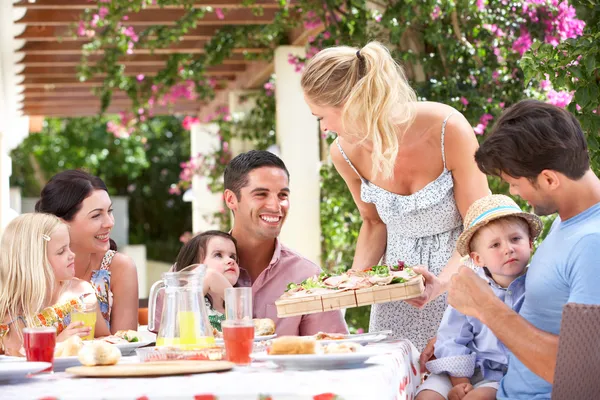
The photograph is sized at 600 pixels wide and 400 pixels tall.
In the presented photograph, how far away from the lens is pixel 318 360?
79.0 inches

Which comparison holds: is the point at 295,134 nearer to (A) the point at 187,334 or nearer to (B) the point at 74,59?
(B) the point at 74,59

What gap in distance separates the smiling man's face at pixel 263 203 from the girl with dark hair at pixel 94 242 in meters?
0.50

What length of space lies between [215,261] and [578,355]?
149cm

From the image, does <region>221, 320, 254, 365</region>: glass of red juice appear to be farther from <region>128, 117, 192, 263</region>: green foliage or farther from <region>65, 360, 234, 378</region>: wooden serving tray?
<region>128, 117, 192, 263</region>: green foliage

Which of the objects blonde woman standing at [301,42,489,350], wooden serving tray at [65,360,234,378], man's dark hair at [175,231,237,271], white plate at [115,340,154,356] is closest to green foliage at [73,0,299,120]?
blonde woman standing at [301,42,489,350]

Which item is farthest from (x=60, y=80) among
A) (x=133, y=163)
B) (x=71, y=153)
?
(x=71, y=153)

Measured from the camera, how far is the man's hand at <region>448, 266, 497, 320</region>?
90.4 inches

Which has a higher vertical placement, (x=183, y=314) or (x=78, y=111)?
(x=78, y=111)

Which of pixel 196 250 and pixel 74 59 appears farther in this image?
pixel 74 59

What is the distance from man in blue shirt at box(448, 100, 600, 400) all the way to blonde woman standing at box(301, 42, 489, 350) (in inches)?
28.4

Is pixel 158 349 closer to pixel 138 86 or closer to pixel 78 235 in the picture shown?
pixel 78 235

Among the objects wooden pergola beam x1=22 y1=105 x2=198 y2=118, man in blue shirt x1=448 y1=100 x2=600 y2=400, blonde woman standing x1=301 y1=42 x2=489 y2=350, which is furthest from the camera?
wooden pergola beam x1=22 y1=105 x2=198 y2=118

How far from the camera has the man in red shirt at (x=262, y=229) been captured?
3.37 metres

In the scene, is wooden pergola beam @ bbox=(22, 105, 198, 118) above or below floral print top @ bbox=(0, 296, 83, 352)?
above
